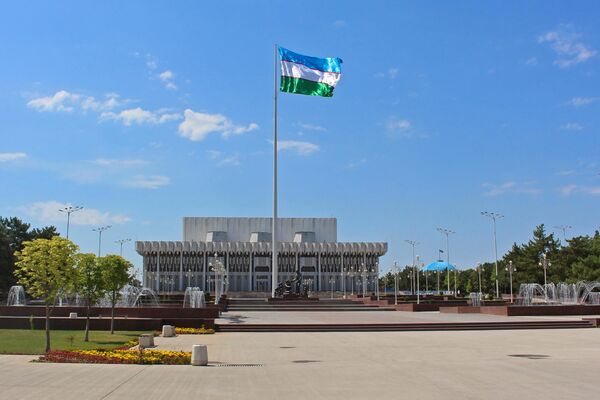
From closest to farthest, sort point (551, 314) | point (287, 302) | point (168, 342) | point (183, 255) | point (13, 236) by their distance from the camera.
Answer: point (168, 342) < point (551, 314) < point (287, 302) < point (13, 236) < point (183, 255)

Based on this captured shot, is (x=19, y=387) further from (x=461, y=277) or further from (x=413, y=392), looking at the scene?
(x=461, y=277)

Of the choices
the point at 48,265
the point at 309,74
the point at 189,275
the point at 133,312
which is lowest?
the point at 133,312

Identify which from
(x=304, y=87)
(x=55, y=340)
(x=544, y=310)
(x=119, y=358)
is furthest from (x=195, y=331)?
(x=304, y=87)

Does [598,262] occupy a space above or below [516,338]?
above

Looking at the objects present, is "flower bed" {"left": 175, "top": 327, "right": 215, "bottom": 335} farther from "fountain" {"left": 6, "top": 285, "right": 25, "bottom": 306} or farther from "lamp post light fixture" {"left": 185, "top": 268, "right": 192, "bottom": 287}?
"lamp post light fixture" {"left": 185, "top": 268, "right": 192, "bottom": 287}

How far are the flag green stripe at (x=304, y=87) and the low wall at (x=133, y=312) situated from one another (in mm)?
19871

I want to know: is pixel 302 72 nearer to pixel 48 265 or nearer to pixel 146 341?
pixel 146 341

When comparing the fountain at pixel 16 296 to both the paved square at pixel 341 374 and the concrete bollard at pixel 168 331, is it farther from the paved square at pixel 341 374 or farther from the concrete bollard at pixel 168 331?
the paved square at pixel 341 374

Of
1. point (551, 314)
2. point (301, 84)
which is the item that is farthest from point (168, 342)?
point (301, 84)

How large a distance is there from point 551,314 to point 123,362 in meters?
30.3

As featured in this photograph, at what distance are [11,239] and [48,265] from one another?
60.0 metres

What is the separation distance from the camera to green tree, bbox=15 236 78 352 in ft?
58.0

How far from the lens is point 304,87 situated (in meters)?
48.9

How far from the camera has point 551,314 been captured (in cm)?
3809
